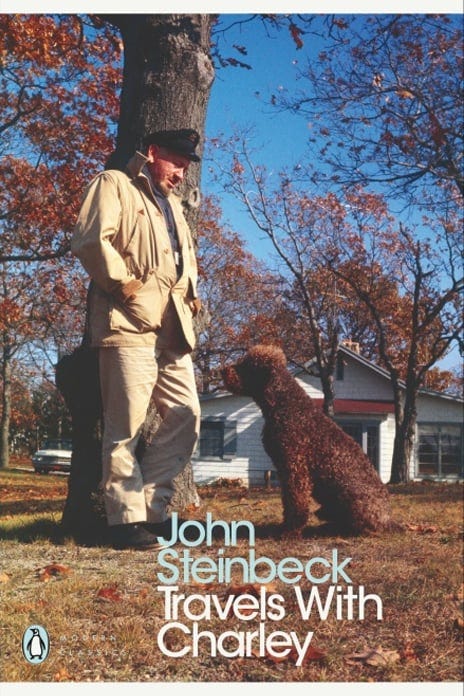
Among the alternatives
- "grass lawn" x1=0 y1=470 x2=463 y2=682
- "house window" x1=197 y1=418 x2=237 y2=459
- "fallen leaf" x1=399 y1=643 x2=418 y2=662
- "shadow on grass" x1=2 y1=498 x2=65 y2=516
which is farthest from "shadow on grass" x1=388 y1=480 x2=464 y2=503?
"shadow on grass" x1=2 y1=498 x2=65 y2=516

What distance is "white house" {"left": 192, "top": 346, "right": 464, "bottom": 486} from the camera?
9.86ft

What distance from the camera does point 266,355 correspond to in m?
2.91

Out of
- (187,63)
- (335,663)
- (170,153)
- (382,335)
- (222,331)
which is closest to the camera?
(335,663)

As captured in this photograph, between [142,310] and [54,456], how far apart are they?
990 millimetres

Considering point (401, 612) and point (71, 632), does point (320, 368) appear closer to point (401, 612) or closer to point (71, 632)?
point (401, 612)

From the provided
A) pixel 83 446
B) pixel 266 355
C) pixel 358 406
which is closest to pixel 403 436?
pixel 358 406

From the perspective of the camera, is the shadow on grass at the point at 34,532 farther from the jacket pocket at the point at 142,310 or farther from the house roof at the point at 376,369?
the house roof at the point at 376,369

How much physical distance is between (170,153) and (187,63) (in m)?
0.55

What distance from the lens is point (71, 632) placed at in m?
1.99

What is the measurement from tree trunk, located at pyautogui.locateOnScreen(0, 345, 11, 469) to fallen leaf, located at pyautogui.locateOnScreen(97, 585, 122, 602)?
709 millimetres

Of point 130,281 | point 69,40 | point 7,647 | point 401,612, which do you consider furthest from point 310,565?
point 69,40

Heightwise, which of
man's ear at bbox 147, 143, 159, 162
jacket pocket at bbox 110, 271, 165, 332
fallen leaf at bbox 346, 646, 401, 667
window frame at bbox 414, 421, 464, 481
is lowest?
fallen leaf at bbox 346, 646, 401, 667

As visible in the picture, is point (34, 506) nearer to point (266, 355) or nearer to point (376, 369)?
point (266, 355)

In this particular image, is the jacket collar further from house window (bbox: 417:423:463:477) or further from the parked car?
house window (bbox: 417:423:463:477)
